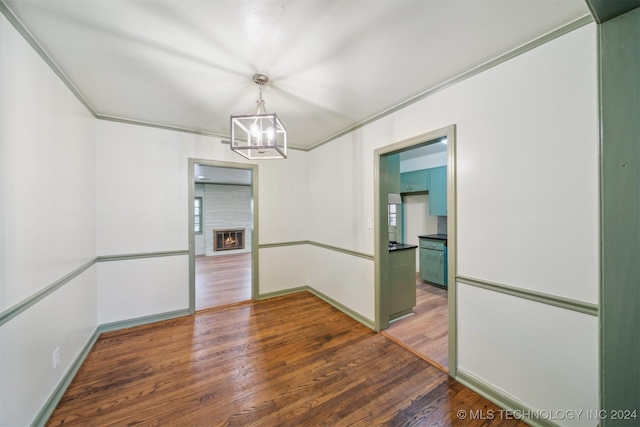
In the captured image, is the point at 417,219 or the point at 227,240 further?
the point at 227,240

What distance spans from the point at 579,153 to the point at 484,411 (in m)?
1.77

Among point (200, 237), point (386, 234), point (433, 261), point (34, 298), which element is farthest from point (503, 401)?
point (200, 237)

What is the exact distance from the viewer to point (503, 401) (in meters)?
1.66

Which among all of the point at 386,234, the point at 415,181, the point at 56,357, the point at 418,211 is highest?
the point at 415,181

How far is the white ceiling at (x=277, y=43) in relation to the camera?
128 centimetres

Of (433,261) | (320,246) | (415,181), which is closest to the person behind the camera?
(320,246)

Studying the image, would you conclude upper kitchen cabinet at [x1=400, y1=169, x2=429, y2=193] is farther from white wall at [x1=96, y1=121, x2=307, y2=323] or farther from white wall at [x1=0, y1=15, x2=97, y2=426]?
white wall at [x1=0, y1=15, x2=97, y2=426]

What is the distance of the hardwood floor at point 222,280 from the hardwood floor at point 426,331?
229cm

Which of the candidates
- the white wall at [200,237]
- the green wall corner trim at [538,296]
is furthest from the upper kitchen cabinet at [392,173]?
the white wall at [200,237]

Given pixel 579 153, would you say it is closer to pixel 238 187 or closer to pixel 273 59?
pixel 273 59

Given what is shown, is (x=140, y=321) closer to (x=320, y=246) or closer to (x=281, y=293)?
(x=281, y=293)

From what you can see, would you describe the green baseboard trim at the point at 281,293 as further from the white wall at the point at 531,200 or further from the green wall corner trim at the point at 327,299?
the white wall at the point at 531,200

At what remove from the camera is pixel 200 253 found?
750 cm

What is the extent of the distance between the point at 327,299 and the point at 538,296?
2515 mm
